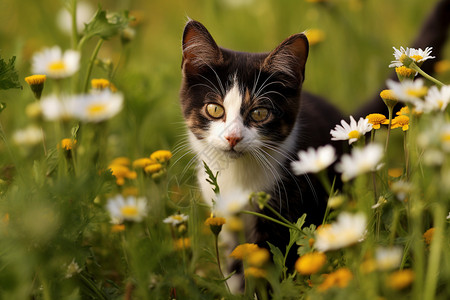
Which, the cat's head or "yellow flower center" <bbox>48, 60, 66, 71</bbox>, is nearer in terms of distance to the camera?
"yellow flower center" <bbox>48, 60, 66, 71</bbox>

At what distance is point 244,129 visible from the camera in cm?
149

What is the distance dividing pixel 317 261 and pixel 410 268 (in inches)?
17.5

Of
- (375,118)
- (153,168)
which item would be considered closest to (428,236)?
(375,118)

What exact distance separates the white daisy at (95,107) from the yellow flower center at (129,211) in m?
0.18

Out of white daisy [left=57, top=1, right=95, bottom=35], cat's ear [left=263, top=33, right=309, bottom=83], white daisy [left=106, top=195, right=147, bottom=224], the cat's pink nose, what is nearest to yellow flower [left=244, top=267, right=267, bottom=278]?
white daisy [left=106, top=195, right=147, bottom=224]

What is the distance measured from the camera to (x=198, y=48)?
1586 mm

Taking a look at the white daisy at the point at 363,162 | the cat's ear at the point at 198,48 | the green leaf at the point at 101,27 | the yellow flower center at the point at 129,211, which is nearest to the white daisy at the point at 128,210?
the yellow flower center at the point at 129,211

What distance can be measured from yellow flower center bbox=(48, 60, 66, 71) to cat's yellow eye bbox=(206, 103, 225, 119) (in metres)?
0.59

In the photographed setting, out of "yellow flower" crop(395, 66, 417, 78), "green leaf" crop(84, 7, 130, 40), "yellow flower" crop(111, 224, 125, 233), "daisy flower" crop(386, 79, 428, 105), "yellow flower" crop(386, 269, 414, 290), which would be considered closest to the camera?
"yellow flower" crop(386, 269, 414, 290)

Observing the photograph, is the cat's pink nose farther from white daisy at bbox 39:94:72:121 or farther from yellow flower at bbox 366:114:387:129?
white daisy at bbox 39:94:72:121

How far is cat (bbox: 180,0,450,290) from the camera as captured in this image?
1542 mm

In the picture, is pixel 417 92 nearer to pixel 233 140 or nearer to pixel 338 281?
pixel 338 281

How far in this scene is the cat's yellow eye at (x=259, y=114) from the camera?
61.4 inches

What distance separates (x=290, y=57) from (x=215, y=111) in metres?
0.29
